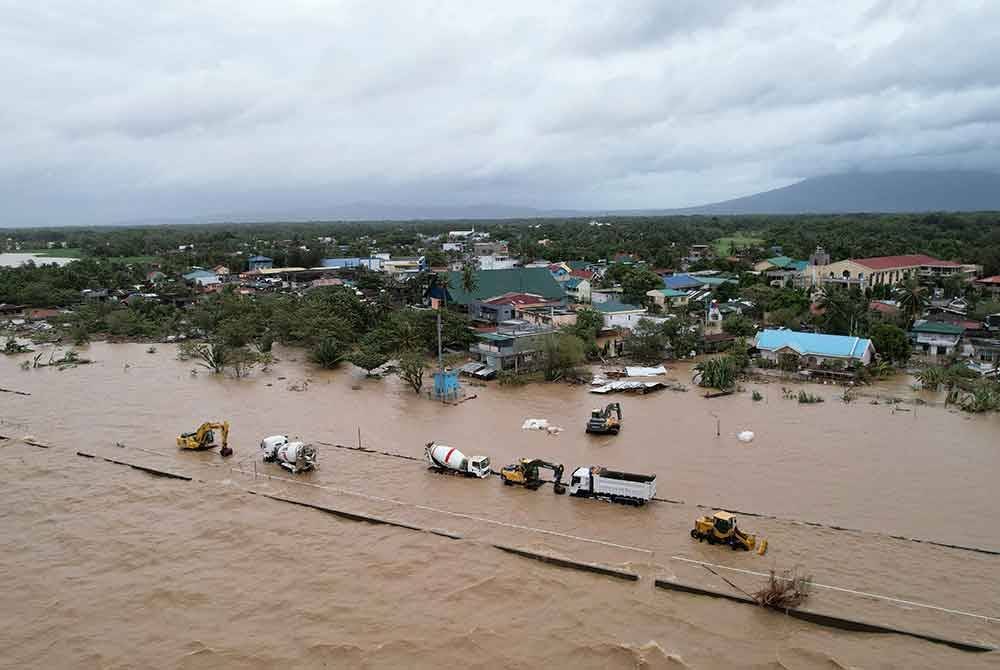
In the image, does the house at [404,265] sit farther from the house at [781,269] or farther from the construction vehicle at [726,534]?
the construction vehicle at [726,534]

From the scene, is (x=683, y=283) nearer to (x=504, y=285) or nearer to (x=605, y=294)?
(x=605, y=294)

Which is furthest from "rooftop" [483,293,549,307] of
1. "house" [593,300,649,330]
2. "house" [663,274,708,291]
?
"house" [663,274,708,291]

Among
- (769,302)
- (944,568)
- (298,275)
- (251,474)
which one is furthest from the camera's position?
(298,275)

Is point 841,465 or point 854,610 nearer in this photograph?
point 854,610

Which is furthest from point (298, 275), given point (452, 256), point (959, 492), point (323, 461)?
point (959, 492)

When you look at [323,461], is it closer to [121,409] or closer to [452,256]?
[121,409]

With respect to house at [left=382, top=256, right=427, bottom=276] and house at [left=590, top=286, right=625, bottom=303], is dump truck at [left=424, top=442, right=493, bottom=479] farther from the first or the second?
house at [left=382, top=256, right=427, bottom=276]

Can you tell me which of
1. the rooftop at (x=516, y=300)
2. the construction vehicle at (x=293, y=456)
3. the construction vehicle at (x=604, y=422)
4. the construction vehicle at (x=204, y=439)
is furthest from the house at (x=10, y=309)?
the construction vehicle at (x=604, y=422)

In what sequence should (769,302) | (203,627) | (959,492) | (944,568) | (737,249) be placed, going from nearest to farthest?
(203,627) < (944,568) < (959,492) < (769,302) < (737,249)
